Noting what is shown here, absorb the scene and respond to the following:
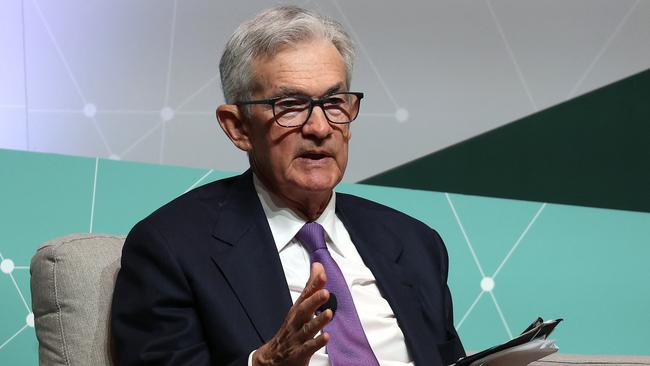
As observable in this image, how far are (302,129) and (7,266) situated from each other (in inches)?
37.2

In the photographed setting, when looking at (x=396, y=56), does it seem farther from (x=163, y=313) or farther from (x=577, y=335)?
(x=163, y=313)

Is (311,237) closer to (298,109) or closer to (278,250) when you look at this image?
(278,250)

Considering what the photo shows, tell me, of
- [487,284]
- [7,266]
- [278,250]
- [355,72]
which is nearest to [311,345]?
[278,250]

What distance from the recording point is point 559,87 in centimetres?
333

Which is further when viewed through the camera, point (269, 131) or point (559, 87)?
point (559, 87)

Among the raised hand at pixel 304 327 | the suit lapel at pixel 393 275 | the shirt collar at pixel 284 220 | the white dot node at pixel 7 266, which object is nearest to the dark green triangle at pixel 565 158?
the suit lapel at pixel 393 275

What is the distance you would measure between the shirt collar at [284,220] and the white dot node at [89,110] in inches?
37.5

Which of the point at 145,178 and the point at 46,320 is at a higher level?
the point at 145,178

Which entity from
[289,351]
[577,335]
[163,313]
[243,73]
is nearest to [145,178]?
[243,73]

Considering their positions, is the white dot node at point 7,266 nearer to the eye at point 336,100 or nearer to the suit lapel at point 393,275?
the suit lapel at point 393,275

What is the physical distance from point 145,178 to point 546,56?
147cm

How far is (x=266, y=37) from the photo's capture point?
208 cm

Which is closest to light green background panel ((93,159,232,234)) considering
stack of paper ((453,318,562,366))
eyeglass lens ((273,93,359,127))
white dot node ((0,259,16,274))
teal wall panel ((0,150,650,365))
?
teal wall panel ((0,150,650,365))

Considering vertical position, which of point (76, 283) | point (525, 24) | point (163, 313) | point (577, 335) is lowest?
point (577, 335)
